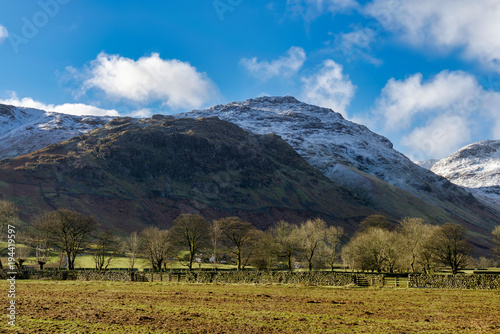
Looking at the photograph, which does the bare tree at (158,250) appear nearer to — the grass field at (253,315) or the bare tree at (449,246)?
the grass field at (253,315)

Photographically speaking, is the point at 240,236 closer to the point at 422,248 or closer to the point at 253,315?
the point at 422,248

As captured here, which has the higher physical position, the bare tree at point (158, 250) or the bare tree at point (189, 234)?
the bare tree at point (189, 234)

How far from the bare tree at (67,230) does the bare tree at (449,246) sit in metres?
88.3

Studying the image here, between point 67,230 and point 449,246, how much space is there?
311 ft

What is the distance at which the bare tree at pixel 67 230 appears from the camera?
83.2 m

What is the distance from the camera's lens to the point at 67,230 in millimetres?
86188

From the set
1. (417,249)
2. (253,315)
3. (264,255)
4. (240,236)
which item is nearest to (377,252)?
(417,249)

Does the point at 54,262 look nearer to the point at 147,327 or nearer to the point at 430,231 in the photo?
the point at 147,327

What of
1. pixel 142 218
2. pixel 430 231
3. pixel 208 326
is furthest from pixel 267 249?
pixel 142 218

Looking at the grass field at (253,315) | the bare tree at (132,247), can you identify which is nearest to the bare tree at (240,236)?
the bare tree at (132,247)

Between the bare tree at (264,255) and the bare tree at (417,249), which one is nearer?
the bare tree at (417,249)

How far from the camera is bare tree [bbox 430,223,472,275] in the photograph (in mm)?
80875

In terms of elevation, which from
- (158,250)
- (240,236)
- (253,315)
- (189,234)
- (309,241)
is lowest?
(158,250)

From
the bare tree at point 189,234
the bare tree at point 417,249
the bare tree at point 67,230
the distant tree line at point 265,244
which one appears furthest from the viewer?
the bare tree at point 189,234
